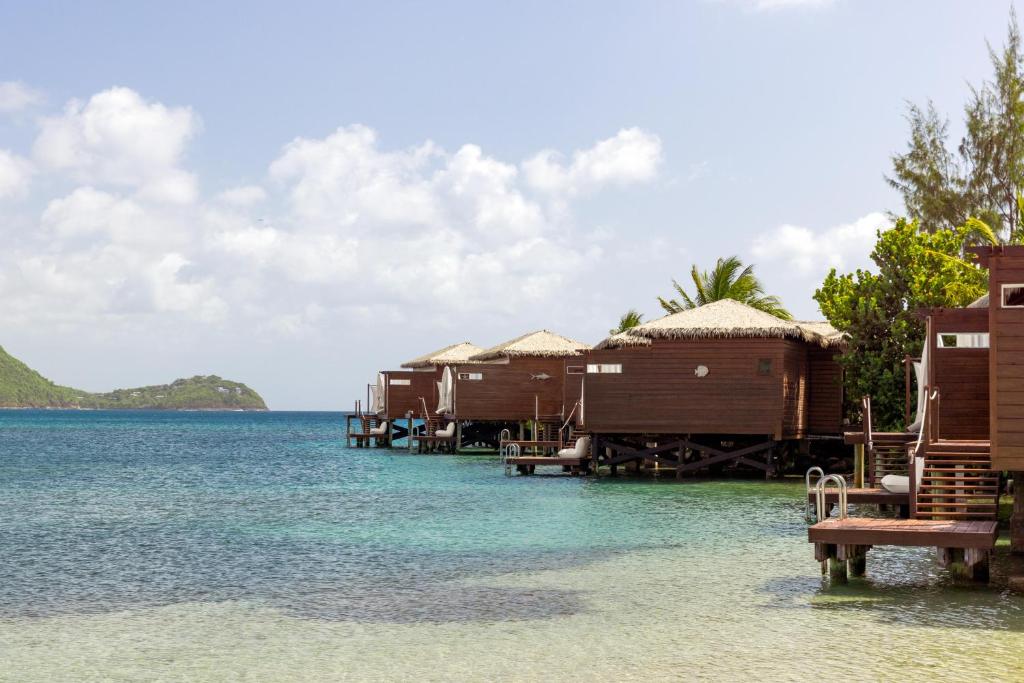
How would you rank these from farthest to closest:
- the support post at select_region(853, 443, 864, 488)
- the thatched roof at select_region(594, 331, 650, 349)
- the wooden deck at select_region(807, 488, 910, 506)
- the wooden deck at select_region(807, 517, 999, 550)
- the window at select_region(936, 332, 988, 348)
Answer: the thatched roof at select_region(594, 331, 650, 349)
the support post at select_region(853, 443, 864, 488)
the window at select_region(936, 332, 988, 348)
the wooden deck at select_region(807, 488, 910, 506)
the wooden deck at select_region(807, 517, 999, 550)

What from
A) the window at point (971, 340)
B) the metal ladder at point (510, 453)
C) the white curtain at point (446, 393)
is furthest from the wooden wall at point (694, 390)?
the white curtain at point (446, 393)

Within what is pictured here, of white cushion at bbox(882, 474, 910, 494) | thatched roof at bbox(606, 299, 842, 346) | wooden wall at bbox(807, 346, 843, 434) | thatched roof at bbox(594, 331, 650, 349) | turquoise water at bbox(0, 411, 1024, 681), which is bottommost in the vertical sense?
turquoise water at bbox(0, 411, 1024, 681)

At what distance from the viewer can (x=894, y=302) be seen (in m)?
27.8

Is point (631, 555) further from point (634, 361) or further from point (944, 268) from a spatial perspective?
point (944, 268)

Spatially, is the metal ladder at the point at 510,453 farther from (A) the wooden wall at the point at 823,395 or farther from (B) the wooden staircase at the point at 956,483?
(B) the wooden staircase at the point at 956,483

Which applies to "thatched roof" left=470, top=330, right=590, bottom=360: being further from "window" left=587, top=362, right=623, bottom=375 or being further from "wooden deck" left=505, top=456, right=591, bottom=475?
"window" left=587, top=362, right=623, bottom=375

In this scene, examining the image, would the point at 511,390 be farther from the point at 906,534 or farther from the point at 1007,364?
the point at 906,534

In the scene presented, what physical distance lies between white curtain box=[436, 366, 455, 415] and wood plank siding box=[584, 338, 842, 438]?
15001 mm

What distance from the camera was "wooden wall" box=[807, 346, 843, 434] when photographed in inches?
1185

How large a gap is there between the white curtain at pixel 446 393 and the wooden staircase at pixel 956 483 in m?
29.5

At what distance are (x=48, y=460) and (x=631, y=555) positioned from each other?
37.4 m

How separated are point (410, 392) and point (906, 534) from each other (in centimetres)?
3818

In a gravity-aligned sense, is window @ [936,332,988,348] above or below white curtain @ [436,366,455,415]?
above

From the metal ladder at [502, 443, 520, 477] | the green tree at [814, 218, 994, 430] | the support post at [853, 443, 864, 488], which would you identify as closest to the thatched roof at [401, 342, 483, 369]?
the metal ladder at [502, 443, 520, 477]
